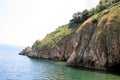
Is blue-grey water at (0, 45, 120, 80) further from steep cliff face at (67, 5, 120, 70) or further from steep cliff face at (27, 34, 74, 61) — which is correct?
steep cliff face at (27, 34, 74, 61)

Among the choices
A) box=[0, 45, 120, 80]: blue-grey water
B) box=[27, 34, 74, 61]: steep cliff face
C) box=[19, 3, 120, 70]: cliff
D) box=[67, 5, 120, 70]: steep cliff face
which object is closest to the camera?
box=[0, 45, 120, 80]: blue-grey water

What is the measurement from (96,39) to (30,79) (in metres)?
43.1

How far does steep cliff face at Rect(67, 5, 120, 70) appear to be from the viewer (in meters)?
93.4

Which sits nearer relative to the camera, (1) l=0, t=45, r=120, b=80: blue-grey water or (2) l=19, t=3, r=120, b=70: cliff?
(1) l=0, t=45, r=120, b=80: blue-grey water

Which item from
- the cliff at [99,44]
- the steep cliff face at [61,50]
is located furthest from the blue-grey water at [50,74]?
the steep cliff face at [61,50]

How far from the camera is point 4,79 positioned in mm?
65062

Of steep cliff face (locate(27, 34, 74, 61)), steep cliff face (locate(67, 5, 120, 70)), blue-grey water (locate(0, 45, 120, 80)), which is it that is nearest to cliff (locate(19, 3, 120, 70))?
steep cliff face (locate(67, 5, 120, 70))

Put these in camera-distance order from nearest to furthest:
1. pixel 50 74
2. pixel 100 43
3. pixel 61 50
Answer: pixel 50 74 → pixel 100 43 → pixel 61 50

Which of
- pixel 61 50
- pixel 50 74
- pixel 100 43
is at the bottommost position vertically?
pixel 50 74

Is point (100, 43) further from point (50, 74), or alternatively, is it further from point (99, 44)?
point (50, 74)

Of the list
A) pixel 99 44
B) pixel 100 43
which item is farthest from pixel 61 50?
pixel 100 43

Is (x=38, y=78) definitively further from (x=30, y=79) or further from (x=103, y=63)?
(x=103, y=63)

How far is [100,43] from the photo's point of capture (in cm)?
9844

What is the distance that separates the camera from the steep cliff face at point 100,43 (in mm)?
93438
